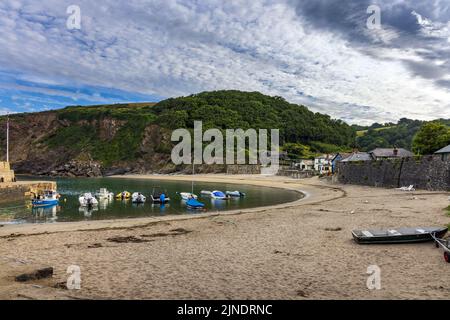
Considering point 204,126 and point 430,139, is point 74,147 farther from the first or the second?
point 430,139

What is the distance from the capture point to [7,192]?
4772 centimetres

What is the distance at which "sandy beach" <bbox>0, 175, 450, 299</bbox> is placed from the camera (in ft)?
31.6

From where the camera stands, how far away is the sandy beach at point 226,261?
380 inches

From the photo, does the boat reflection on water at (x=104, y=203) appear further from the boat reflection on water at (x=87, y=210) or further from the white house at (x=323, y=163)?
the white house at (x=323, y=163)

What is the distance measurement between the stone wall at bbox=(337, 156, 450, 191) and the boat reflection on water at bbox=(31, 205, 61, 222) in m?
41.3

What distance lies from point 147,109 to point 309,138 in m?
84.8

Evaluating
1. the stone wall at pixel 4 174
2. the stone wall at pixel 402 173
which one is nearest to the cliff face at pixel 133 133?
the stone wall at pixel 402 173

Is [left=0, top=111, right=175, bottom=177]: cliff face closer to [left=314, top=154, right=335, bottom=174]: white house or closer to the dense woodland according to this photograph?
the dense woodland

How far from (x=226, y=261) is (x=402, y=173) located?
4076 centimetres

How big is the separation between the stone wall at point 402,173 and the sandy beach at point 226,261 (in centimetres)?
1812

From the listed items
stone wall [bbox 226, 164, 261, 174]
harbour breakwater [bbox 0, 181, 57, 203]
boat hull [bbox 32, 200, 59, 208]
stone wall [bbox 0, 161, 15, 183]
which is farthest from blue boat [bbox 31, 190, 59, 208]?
stone wall [bbox 226, 164, 261, 174]

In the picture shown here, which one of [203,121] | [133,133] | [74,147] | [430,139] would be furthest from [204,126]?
[430,139]

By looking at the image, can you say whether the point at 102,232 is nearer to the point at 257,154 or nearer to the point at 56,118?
the point at 257,154

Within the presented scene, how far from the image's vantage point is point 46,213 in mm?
34250
